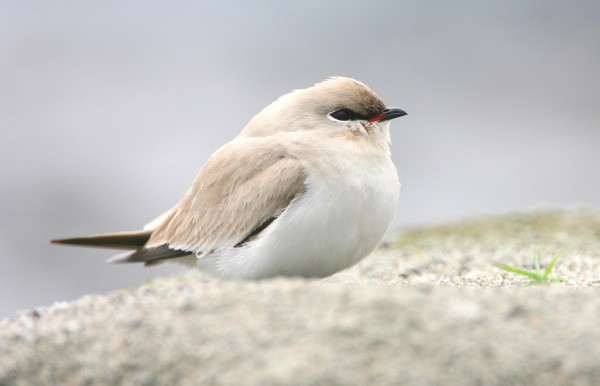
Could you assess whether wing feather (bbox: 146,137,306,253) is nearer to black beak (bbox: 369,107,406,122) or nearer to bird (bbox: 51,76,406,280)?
bird (bbox: 51,76,406,280)

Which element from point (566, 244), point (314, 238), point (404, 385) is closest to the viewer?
point (404, 385)

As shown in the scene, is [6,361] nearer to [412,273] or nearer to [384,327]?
[384,327]

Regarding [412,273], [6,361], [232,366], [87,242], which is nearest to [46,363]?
[6,361]

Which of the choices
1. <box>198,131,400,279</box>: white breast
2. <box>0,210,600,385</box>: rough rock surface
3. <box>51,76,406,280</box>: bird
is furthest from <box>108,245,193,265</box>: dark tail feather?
<box>0,210,600,385</box>: rough rock surface

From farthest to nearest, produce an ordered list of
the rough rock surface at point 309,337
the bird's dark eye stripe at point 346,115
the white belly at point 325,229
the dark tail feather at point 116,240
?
the dark tail feather at point 116,240 < the bird's dark eye stripe at point 346,115 < the white belly at point 325,229 < the rough rock surface at point 309,337

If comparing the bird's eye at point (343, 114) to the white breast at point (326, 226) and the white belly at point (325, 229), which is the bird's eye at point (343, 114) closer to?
the white breast at point (326, 226)

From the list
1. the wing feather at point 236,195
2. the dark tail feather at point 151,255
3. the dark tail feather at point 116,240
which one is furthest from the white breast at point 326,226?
the dark tail feather at point 116,240

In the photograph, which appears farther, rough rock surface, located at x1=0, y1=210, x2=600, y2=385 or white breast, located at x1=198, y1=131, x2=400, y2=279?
white breast, located at x1=198, y1=131, x2=400, y2=279
